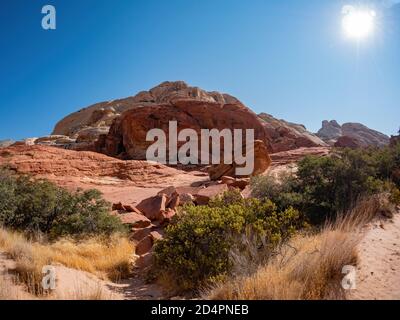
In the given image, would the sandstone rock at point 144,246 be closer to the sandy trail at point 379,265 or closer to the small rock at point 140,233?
the small rock at point 140,233

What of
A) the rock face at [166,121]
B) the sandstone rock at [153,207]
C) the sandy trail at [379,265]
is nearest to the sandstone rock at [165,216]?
the sandstone rock at [153,207]

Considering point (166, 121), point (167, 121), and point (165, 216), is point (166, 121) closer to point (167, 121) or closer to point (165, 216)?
point (167, 121)

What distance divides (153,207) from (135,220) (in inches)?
37.3

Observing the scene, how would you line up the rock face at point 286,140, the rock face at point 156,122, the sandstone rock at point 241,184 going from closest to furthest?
the sandstone rock at point 241,184, the rock face at point 156,122, the rock face at point 286,140

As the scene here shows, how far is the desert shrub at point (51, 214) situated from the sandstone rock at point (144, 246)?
39.8 inches

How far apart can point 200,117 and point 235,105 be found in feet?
18.1

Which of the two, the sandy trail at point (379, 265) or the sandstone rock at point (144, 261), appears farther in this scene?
the sandstone rock at point (144, 261)

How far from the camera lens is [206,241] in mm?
5426

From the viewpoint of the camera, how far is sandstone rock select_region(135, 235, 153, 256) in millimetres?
7151

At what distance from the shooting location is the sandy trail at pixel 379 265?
3.63 metres

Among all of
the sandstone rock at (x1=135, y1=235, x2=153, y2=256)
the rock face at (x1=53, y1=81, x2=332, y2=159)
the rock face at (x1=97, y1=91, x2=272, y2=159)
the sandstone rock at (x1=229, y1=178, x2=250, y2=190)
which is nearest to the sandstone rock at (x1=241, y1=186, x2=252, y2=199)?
the sandstone rock at (x1=229, y1=178, x2=250, y2=190)

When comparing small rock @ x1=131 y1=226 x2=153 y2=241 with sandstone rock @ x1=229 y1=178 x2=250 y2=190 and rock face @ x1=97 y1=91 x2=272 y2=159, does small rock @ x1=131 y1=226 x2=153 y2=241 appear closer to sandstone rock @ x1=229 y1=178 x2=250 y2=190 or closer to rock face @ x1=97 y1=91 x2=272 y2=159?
sandstone rock @ x1=229 y1=178 x2=250 y2=190

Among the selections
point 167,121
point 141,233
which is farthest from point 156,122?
point 141,233
